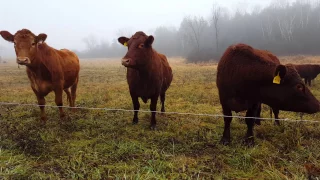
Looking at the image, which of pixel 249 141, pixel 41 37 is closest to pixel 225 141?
pixel 249 141

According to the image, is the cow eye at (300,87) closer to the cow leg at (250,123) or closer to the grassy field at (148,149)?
the cow leg at (250,123)

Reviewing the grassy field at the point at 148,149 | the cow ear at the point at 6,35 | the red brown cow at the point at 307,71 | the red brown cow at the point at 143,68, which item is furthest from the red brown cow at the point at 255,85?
the red brown cow at the point at 307,71

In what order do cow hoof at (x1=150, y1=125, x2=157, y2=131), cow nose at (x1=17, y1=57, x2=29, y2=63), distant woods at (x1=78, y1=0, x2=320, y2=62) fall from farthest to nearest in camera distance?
distant woods at (x1=78, y1=0, x2=320, y2=62) → cow hoof at (x1=150, y1=125, x2=157, y2=131) → cow nose at (x1=17, y1=57, x2=29, y2=63)

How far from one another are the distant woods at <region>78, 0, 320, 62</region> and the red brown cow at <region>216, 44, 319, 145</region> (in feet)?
157

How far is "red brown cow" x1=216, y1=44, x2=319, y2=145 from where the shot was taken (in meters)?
4.36

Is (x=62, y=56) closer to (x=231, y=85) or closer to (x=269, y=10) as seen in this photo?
(x=231, y=85)

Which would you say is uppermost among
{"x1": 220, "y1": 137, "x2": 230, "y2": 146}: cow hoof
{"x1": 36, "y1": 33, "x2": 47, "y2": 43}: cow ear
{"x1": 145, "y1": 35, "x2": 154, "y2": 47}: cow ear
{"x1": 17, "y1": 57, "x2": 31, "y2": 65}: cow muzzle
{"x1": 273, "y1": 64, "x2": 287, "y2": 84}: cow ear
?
{"x1": 36, "y1": 33, "x2": 47, "y2": 43}: cow ear

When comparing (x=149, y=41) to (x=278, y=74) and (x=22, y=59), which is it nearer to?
(x=22, y=59)

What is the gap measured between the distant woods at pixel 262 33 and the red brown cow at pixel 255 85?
4782 centimetres

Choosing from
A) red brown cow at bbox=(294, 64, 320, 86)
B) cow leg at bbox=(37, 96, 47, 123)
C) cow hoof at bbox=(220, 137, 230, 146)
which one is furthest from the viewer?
red brown cow at bbox=(294, 64, 320, 86)

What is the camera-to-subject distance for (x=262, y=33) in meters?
69.2

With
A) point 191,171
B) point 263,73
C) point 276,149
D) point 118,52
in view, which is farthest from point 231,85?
point 118,52

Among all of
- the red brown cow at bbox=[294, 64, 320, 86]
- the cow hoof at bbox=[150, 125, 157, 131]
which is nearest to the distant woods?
the red brown cow at bbox=[294, 64, 320, 86]

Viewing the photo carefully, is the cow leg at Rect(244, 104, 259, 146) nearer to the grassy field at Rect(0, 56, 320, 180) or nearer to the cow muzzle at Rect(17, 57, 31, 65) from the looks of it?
the grassy field at Rect(0, 56, 320, 180)
